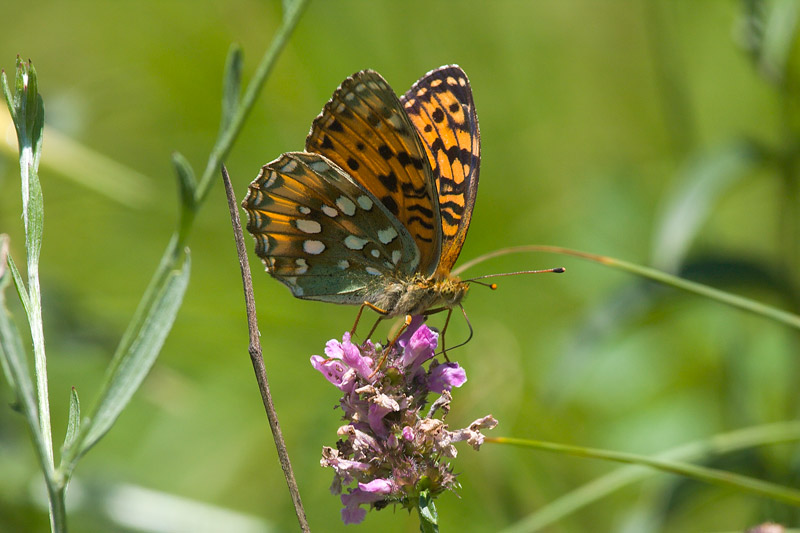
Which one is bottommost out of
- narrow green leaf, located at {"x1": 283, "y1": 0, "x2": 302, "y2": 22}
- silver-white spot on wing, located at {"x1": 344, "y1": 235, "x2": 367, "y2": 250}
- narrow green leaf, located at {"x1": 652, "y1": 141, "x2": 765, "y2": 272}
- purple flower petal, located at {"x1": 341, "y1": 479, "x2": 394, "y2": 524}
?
purple flower petal, located at {"x1": 341, "y1": 479, "x2": 394, "y2": 524}

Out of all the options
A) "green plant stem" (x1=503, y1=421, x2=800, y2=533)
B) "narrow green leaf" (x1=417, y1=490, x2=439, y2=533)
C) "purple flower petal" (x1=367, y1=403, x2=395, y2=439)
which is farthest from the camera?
→ "green plant stem" (x1=503, y1=421, x2=800, y2=533)

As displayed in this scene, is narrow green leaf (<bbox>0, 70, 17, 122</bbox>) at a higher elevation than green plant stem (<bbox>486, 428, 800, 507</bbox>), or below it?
below

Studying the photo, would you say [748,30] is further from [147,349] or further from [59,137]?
[59,137]

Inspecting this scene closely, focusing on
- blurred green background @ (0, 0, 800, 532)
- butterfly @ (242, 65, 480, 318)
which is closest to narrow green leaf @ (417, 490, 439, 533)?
butterfly @ (242, 65, 480, 318)

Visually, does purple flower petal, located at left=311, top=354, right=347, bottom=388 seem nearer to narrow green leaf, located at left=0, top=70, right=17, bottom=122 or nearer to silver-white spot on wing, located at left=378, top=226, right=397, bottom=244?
silver-white spot on wing, located at left=378, top=226, right=397, bottom=244

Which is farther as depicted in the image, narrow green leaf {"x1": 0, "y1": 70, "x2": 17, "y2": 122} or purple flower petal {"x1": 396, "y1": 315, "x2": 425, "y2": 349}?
purple flower petal {"x1": 396, "y1": 315, "x2": 425, "y2": 349}

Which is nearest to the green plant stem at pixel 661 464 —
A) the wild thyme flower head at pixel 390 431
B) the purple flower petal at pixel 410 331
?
the wild thyme flower head at pixel 390 431

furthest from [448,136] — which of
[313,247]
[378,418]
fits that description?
[378,418]

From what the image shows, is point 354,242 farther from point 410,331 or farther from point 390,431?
point 390,431

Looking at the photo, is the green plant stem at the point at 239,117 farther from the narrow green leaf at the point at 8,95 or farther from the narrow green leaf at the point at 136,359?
the narrow green leaf at the point at 8,95
